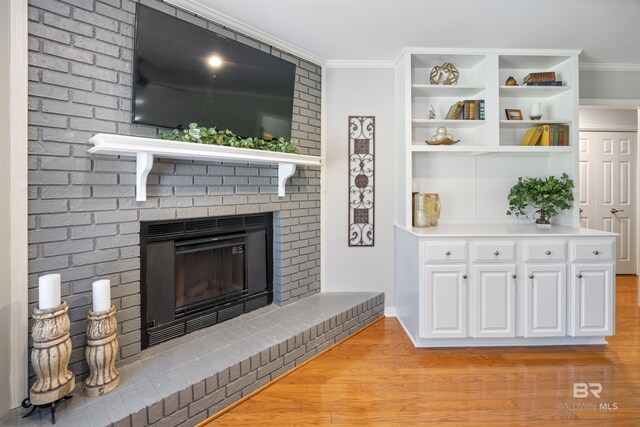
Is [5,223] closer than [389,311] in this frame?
Yes

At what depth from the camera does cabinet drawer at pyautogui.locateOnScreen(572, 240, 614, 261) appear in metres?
2.33

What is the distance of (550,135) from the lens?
2.67 metres

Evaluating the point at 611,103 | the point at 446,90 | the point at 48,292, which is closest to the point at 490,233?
the point at 446,90

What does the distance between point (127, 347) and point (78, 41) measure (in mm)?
1622

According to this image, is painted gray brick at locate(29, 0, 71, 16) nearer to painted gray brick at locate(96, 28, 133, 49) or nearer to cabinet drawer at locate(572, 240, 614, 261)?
painted gray brick at locate(96, 28, 133, 49)

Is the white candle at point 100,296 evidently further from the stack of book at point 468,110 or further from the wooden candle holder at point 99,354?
the stack of book at point 468,110

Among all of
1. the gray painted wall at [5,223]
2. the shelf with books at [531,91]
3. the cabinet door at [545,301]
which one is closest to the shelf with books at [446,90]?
the shelf with books at [531,91]

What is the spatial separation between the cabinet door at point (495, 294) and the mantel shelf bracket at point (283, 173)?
1.55 m

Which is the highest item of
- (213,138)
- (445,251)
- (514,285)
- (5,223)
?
(213,138)

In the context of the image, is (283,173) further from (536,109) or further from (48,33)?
(536,109)

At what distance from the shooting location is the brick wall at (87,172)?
4.83 feet

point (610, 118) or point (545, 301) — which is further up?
point (610, 118)

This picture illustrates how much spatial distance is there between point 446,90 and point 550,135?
37.1 inches

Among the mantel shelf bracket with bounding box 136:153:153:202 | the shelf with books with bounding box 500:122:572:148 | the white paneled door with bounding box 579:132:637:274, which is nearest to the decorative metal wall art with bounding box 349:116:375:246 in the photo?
the shelf with books with bounding box 500:122:572:148
